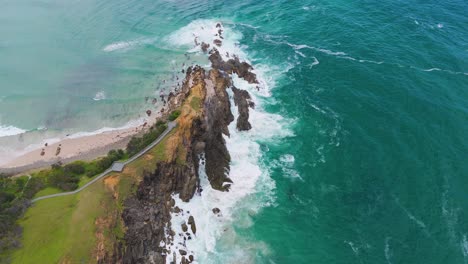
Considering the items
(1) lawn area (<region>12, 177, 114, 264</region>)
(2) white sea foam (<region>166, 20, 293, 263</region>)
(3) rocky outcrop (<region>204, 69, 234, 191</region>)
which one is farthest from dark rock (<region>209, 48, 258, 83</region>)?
(1) lawn area (<region>12, 177, 114, 264</region>)

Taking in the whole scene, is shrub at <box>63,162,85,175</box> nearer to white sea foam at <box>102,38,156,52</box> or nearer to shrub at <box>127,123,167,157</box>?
shrub at <box>127,123,167,157</box>

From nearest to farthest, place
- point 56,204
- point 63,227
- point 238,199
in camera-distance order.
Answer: point 63,227 → point 56,204 → point 238,199

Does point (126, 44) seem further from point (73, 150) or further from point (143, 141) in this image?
point (143, 141)

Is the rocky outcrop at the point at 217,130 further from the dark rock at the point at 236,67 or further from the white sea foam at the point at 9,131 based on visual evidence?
the white sea foam at the point at 9,131

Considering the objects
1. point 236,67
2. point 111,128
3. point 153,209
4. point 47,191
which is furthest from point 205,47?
point 47,191

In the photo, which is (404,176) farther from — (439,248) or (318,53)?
(318,53)

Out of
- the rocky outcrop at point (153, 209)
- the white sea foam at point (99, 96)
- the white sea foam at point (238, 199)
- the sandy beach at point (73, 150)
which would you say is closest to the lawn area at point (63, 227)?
the rocky outcrop at point (153, 209)
